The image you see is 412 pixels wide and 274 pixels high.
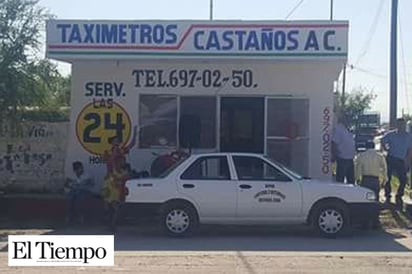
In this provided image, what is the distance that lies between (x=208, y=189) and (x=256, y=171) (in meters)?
0.95

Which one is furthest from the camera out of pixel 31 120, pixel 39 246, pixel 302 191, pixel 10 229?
pixel 31 120

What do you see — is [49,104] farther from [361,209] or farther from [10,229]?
[361,209]

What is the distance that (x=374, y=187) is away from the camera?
1764 centimetres

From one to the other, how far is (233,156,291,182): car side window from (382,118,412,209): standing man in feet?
12.8

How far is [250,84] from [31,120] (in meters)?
5.64

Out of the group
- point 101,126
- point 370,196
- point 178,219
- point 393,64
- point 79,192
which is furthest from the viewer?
point 393,64

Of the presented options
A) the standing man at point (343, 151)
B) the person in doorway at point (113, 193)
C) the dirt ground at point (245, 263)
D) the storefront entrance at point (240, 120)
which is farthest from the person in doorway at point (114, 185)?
the standing man at point (343, 151)

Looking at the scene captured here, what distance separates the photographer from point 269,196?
1512cm

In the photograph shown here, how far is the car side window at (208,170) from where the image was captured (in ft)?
49.9

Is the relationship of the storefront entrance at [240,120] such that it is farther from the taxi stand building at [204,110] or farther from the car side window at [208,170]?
the car side window at [208,170]

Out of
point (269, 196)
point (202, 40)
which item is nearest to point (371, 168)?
point (269, 196)

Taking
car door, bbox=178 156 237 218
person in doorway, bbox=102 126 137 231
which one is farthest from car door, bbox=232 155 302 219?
person in doorway, bbox=102 126 137 231

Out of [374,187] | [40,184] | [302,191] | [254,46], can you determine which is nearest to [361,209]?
[302,191]

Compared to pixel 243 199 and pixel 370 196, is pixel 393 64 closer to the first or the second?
pixel 370 196
